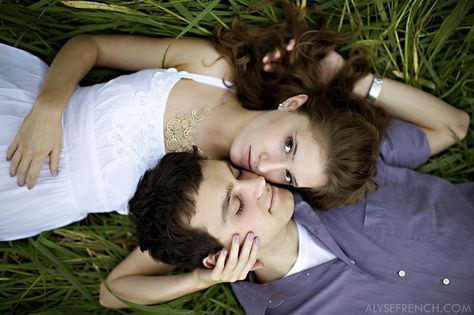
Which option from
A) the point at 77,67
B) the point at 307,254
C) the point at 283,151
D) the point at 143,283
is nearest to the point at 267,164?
the point at 283,151

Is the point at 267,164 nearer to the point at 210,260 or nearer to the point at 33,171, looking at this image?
the point at 210,260

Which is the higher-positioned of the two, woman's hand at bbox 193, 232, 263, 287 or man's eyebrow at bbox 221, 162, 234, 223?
man's eyebrow at bbox 221, 162, 234, 223

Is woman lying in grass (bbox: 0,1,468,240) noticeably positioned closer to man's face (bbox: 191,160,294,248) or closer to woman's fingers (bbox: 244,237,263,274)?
man's face (bbox: 191,160,294,248)

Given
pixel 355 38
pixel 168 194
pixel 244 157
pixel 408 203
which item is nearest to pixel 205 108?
pixel 244 157

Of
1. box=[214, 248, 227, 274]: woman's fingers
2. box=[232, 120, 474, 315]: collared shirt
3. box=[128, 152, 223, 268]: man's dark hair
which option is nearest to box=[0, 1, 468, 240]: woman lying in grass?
box=[232, 120, 474, 315]: collared shirt

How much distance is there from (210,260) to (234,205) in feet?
0.91

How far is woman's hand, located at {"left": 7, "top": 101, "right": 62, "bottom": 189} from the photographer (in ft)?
6.29

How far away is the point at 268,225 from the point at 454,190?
3.34ft

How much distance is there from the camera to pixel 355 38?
2.31 meters

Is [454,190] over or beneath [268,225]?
beneath

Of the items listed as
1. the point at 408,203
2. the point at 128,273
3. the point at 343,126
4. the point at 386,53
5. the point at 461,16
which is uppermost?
the point at 461,16

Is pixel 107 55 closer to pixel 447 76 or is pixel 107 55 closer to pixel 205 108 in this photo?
pixel 205 108

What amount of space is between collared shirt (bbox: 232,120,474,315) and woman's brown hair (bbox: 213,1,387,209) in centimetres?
10

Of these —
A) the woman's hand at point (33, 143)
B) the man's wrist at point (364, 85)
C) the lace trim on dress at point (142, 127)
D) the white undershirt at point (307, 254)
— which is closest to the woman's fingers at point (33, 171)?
the woman's hand at point (33, 143)
